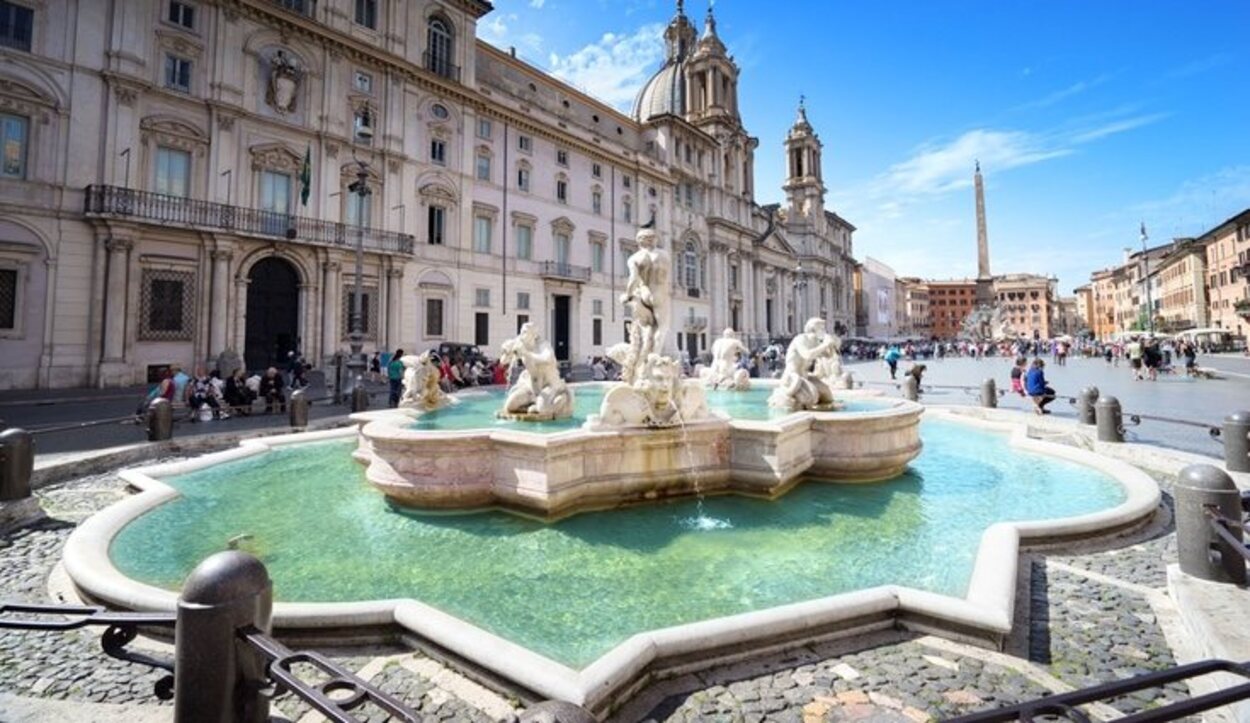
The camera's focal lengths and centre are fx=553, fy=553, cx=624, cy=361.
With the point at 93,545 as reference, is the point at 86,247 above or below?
above

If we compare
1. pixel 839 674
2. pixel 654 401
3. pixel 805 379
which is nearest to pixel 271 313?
pixel 654 401

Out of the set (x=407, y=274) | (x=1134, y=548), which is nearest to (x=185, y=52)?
Result: (x=407, y=274)

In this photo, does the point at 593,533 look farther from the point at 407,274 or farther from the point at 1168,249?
the point at 1168,249

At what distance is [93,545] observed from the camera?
3.79 metres

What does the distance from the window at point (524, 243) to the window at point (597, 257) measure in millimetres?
4875

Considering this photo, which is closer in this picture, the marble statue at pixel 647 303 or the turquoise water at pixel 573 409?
the turquoise water at pixel 573 409

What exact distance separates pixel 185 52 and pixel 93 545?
70.2 feet

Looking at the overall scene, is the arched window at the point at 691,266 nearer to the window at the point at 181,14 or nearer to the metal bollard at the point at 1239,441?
the window at the point at 181,14

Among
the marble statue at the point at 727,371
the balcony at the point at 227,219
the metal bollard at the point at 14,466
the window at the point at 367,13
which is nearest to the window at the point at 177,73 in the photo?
the balcony at the point at 227,219

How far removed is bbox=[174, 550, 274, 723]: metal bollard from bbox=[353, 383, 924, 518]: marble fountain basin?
2.91 metres

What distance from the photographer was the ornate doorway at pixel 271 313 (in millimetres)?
19672

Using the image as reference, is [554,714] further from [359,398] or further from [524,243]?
[524,243]

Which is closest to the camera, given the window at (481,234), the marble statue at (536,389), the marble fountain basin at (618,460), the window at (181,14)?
the marble fountain basin at (618,460)

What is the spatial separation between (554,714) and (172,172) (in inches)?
904
